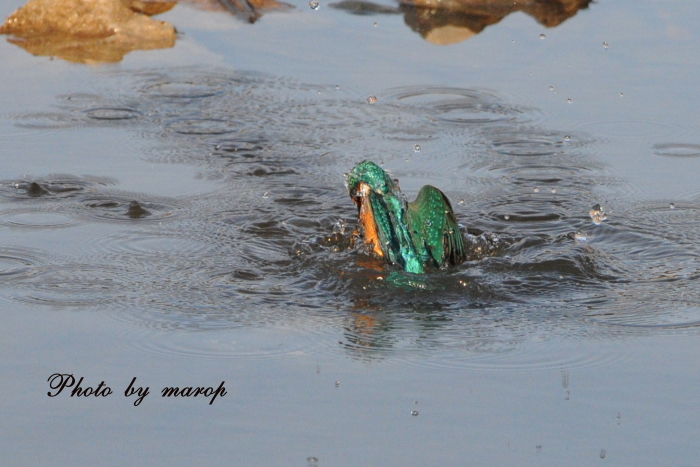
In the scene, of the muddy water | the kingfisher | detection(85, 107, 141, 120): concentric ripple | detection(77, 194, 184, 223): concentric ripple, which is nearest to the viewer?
the muddy water

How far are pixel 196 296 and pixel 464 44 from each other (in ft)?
14.8

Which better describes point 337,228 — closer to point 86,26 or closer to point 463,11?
point 86,26

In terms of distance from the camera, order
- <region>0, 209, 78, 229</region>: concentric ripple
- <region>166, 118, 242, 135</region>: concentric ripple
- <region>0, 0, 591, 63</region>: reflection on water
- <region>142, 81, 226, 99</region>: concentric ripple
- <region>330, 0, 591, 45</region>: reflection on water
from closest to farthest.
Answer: <region>0, 209, 78, 229</region>: concentric ripple
<region>166, 118, 242, 135</region>: concentric ripple
<region>142, 81, 226, 99</region>: concentric ripple
<region>0, 0, 591, 63</region>: reflection on water
<region>330, 0, 591, 45</region>: reflection on water

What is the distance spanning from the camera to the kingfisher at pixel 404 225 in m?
4.81

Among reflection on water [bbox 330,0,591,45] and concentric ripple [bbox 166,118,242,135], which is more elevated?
reflection on water [bbox 330,0,591,45]

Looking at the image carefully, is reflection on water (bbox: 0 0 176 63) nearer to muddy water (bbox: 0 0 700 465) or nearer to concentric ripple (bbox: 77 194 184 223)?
muddy water (bbox: 0 0 700 465)

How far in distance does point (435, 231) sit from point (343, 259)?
40 cm

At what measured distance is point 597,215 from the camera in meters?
5.45

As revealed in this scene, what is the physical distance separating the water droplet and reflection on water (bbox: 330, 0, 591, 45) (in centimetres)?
345

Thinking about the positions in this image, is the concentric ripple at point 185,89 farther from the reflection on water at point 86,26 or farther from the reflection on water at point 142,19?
the reflection on water at point 86,26

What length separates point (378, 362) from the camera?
3818mm

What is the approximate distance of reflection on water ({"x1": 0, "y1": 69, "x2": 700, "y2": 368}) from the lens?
430 cm

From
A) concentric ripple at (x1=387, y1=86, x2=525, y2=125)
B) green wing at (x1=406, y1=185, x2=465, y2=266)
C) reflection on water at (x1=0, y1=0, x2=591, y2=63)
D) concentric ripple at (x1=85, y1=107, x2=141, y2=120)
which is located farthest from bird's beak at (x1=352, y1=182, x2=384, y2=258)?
reflection on water at (x1=0, y1=0, x2=591, y2=63)

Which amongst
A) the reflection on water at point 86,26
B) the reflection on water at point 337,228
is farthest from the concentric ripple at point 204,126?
the reflection on water at point 86,26
